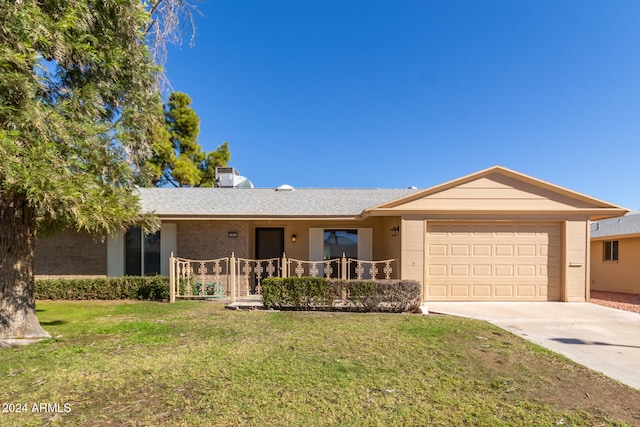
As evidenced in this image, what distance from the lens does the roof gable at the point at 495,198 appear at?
8422 mm

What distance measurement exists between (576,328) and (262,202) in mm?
9364

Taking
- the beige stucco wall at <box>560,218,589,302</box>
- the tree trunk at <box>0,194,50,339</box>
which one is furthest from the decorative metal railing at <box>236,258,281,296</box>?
the beige stucco wall at <box>560,218,589,302</box>

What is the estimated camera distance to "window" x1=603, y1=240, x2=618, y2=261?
13.0 metres

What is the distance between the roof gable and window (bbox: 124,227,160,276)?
729 centimetres

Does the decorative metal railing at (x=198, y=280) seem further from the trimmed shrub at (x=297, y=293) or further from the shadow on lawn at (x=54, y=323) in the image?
the shadow on lawn at (x=54, y=323)

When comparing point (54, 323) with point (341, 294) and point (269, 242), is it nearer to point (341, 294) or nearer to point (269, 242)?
point (341, 294)

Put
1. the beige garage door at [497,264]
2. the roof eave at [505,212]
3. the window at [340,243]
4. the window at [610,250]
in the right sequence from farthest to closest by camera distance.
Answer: the window at [610,250] < the window at [340,243] < the beige garage door at [497,264] < the roof eave at [505,212]

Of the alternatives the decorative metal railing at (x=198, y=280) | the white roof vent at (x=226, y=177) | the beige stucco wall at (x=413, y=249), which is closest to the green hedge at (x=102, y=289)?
the decorative metal railing at (x=198, y=280)

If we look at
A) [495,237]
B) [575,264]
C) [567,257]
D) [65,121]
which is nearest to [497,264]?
[495,237]

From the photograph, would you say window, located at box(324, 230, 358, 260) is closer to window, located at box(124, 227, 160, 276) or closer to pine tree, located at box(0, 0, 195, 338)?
window, located at box(124, 227, 160, 276)

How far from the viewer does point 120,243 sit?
10.1 meters

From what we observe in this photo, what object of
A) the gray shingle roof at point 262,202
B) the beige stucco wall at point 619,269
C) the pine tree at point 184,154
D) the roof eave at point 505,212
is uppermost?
the pine tree at point 184,154

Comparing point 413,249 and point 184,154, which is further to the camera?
point 184,154

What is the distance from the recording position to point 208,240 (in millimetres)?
10492
